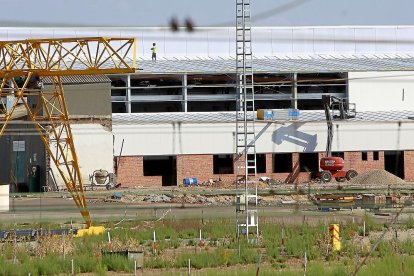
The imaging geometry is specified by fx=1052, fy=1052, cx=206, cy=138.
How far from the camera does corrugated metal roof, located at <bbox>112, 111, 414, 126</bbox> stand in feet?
179

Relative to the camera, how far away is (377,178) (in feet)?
165

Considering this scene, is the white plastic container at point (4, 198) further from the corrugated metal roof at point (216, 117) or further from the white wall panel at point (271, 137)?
the corrugated metal roof at point (216, 117)

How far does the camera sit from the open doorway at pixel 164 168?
179 feet

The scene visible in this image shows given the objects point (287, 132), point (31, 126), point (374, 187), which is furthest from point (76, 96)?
point (374, 187)

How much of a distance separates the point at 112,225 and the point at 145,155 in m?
18.0

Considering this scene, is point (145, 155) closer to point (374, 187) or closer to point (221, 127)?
point (221, 127)

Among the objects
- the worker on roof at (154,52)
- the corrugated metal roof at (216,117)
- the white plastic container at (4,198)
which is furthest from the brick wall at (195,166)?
the white plastic container at (4,198)

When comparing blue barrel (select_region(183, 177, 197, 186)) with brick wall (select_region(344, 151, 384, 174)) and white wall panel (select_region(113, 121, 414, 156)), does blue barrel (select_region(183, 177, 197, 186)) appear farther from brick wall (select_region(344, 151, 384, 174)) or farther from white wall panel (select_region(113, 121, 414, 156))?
brick wall (select_region(344, 151, 384, 174))

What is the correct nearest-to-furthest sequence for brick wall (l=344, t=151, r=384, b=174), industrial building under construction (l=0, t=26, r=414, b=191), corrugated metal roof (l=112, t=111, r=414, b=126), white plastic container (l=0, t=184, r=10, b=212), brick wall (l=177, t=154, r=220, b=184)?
white plastic container (l=0, t=184, r=10, b=212), industrial building under construction (l=0, t=26, r=414, b=191), brick wall (l=177, t=154, r=220, b=184), corrugated metal roof (l=112, t=111, r=414, b=126), brick wall (l=344, t=151, r=384, b=174)

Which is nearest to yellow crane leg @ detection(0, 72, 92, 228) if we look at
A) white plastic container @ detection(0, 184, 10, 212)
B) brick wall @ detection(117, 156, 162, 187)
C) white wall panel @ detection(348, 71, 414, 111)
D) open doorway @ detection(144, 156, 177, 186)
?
white plastic container @ detection(0, 184, 10, 212)

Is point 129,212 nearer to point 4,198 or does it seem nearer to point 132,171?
point 4,198

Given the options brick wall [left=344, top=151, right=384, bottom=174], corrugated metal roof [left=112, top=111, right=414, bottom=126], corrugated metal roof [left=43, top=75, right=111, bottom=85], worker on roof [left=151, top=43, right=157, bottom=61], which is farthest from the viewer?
worker on roof [left=151, top=43, right=157, bottom=61]

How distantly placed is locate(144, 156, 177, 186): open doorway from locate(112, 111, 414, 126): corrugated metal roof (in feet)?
6.74

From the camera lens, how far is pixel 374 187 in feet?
159
